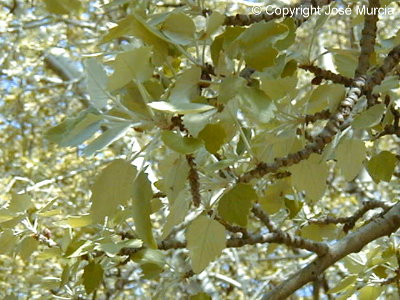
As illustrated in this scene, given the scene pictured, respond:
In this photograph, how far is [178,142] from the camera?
0.74m

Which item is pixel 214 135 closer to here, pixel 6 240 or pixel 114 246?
pixel 114 246

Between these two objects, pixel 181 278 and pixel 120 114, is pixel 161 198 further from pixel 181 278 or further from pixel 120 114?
pixel 120 114

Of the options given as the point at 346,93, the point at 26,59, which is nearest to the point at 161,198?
the point at 346,93

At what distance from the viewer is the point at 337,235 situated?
1.34 meters

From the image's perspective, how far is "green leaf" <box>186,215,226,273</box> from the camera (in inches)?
34.3

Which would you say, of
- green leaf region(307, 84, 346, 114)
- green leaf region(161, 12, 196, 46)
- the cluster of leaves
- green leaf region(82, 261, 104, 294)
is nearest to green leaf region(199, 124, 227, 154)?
the cluster of leaves

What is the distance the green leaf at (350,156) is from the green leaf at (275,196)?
0.21 m

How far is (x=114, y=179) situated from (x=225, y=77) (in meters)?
0.17

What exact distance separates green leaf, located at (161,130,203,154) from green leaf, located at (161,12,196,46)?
0.12m

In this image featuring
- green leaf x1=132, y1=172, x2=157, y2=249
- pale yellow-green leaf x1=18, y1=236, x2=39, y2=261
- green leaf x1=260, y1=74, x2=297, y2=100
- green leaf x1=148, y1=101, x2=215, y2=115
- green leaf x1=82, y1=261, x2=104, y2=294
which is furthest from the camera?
pale yellow-green leaf x1=18, y1=236, x2=39, y2=261

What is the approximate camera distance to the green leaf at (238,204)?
0.83m

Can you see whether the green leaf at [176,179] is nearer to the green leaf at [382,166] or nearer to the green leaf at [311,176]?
the green leaf at [311,176]

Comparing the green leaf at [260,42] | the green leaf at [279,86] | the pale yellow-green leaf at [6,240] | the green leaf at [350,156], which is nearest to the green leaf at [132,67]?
the green leaf at [260,42]

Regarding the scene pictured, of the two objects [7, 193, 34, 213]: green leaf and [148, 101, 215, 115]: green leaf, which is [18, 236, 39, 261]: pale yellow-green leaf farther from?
[148, 101, 215, 115]: green leaf
